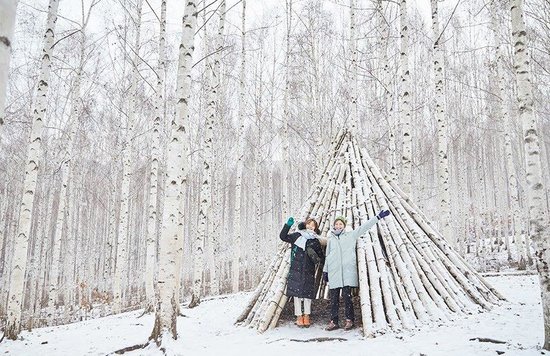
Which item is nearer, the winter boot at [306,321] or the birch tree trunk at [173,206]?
the birch tree trunk at [173,206]

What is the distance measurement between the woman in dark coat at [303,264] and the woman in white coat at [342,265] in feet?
0.76

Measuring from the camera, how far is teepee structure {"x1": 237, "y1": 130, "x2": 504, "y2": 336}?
15.1 ft

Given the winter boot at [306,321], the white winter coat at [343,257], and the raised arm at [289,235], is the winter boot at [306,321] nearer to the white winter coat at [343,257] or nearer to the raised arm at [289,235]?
the white winter coat at [343,257]

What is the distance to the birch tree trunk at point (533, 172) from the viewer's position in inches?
130

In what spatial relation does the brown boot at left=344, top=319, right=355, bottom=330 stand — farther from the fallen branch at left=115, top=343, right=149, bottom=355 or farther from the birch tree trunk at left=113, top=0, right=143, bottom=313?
the birch tree trunk at left=113, top=0, right=143, bottom=313

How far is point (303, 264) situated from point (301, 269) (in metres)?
0.08

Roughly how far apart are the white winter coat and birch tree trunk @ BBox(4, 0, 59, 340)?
4645mm

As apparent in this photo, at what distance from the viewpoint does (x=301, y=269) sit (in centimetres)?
526

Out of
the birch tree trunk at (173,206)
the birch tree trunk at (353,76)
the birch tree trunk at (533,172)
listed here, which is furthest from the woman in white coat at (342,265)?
the birch tree trunk at (353,76)

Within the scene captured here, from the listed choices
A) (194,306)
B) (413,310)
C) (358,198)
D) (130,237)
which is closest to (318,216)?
(358,198)

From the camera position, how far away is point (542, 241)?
3352 mm

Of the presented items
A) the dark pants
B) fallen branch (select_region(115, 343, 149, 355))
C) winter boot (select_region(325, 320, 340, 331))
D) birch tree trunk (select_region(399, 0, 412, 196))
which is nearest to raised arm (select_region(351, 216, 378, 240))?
the dark pants

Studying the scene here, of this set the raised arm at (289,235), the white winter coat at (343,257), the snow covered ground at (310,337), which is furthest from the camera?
the raised arm at (289,235)

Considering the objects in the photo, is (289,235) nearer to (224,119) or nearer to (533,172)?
(533,172)
